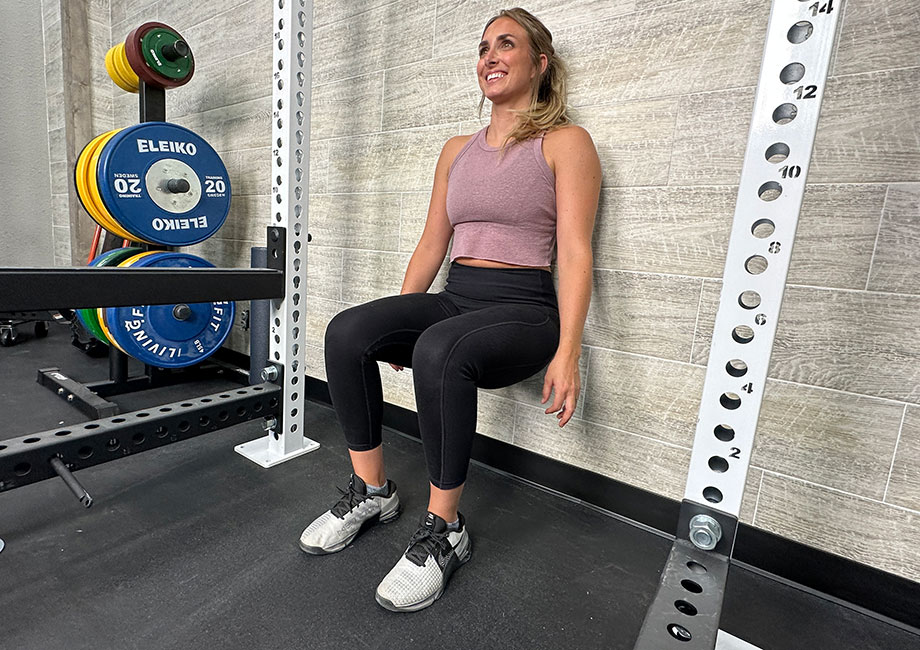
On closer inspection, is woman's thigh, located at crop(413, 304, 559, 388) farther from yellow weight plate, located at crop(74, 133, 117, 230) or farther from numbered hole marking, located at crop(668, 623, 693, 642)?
yellow weight plate, located at crop(74, 133, 117, 230)

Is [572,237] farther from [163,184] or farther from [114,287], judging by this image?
[163,184]

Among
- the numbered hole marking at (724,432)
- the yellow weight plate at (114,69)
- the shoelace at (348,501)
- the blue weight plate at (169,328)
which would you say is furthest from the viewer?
the yellow weight plate at (114,69)

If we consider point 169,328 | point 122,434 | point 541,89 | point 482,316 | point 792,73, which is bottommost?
point 122,434

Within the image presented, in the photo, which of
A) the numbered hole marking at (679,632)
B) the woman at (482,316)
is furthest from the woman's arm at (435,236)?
the numbered hole marking at (679,632)

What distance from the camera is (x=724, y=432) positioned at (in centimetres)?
65

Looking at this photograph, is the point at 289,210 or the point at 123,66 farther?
the point at 123,66

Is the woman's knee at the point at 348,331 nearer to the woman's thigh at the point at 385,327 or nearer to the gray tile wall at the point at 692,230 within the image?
the woman's thigh at the point at 385,327

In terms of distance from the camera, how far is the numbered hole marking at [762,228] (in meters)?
0.59

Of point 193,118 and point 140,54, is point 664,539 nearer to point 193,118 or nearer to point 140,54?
point 140,54

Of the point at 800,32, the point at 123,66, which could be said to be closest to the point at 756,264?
the point at 800,32

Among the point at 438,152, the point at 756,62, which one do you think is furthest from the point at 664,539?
the point at 438,152

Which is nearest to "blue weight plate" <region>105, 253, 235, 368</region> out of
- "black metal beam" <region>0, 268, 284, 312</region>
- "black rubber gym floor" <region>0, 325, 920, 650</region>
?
"black rubber gym floor" <region>0, 325, 920, 650</region>

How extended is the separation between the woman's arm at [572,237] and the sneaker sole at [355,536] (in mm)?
474

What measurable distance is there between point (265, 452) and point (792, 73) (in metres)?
1.44
